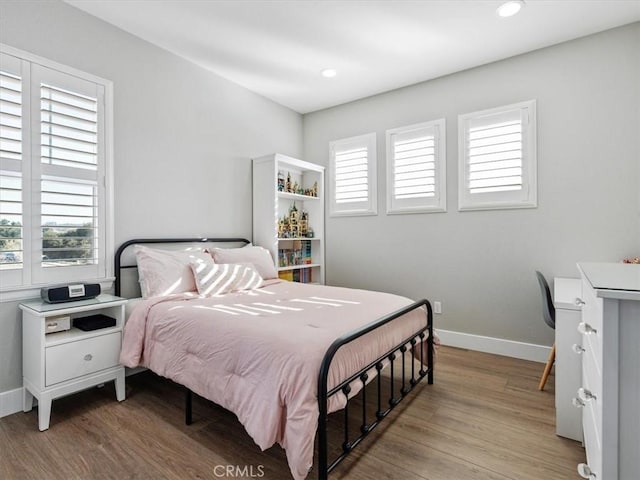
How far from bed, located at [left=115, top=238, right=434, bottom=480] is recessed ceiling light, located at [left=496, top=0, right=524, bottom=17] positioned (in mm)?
2261

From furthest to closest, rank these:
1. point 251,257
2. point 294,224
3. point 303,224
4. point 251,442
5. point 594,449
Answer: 1. point 303,224
2. point 294,224
3. point 251,257
4. point 251,442
5. point 594,449

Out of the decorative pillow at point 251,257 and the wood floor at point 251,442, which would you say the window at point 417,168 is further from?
the wood floor at point 251,442

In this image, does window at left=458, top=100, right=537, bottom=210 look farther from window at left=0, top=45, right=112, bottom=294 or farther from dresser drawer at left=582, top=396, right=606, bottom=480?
window at left=0, top=45, right=112, bottom=294

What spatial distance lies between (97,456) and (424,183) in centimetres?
348

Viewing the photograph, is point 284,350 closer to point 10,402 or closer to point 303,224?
point 10,402

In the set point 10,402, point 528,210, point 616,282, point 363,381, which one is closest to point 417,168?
point 528,210

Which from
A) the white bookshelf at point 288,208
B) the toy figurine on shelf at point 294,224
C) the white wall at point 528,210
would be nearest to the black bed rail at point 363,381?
the white wall at point 528,210

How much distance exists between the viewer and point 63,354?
6.93 ft

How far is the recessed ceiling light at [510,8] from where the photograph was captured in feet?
8.05

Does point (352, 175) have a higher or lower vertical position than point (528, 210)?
higher

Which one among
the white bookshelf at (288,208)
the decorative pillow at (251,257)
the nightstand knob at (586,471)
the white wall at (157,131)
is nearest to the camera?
the nightstand knob at (586,471)

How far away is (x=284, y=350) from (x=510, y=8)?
2.89 meters

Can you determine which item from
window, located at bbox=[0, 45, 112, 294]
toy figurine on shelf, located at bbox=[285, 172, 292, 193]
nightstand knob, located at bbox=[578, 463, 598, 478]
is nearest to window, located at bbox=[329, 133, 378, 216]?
toy figurine on shelf, located at bbox=[285, 172, 292, 193]

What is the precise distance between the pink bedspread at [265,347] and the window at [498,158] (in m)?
1.55
